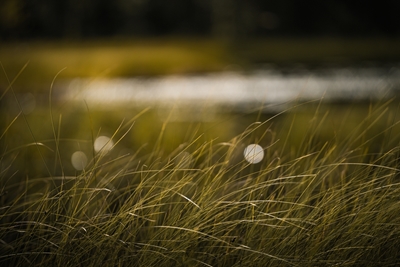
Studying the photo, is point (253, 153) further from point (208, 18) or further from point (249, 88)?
point (208, 18)

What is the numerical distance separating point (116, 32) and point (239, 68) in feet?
10.4

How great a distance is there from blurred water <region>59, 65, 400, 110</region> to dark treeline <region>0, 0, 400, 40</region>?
153 centimetres

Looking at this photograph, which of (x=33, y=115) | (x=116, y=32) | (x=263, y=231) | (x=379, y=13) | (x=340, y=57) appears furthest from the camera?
(x=116, y=32)

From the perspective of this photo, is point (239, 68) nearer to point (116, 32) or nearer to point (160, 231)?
point (116, 32)

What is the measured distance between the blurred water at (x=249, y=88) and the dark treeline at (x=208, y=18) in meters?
1.53

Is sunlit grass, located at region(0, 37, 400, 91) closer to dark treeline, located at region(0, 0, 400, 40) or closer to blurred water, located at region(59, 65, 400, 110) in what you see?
dark treeline, located at region(0, 0, 400, 40)

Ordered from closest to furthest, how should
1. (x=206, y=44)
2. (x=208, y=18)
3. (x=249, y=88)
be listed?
1. (x=249, y=88)
2. (x=208, y=18)
3. (x=206, y=44)

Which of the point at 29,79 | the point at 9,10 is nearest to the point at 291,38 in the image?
the point at 29,79

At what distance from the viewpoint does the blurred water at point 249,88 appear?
5.52 m

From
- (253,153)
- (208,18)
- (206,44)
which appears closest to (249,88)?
(253,153)

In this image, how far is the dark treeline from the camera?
31.7 ft

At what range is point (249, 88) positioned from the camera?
7.07m

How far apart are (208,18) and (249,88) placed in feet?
15.9

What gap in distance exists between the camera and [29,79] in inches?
326
